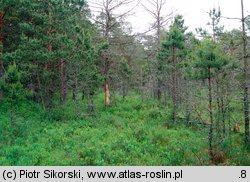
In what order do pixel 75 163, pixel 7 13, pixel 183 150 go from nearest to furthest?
pixel 75 163, pixel 183 150, pixel 7 13

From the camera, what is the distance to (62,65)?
24297 mm

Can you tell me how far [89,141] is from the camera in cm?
1552

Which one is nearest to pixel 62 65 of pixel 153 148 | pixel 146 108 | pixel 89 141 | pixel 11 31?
pixel 11 31

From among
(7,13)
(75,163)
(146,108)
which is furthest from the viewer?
(146,108)

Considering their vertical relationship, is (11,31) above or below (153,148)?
above

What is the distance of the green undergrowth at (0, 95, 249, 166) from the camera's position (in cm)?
1302

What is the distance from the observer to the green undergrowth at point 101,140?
42.7 feet

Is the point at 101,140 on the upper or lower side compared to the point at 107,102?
lower

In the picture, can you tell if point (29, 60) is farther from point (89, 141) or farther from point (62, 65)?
point (89, 141)

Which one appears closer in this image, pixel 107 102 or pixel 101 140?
pixel 101 140

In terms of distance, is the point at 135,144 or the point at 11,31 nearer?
the point at 135,144

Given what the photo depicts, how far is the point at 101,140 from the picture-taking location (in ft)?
52.6
